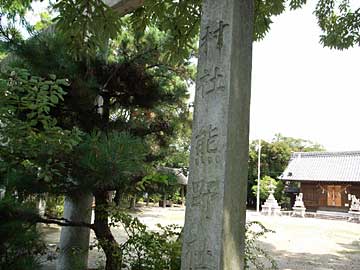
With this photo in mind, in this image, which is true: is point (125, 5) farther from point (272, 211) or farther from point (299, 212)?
point (299, 212)

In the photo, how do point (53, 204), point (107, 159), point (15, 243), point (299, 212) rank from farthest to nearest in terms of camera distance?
point (299, 212) → point (53, 204) → point (15, 243) → point (107, 159)

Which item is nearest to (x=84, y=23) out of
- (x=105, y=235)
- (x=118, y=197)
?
(x=118, y=197)

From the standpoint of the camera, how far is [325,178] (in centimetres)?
2556

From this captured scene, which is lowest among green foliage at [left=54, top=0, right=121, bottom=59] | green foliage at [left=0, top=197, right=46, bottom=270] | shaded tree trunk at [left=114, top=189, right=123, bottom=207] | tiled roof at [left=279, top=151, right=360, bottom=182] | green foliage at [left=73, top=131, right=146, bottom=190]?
green foliage at [left=0, top=197, right=46, bottom=270]

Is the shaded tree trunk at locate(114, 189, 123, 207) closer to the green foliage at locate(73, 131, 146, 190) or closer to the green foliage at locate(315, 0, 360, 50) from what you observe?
the green foliage at locate(73, 131, 146, 190)

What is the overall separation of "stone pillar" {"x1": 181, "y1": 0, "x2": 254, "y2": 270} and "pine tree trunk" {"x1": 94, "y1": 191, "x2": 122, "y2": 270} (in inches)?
49.9

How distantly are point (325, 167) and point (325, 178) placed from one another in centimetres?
205

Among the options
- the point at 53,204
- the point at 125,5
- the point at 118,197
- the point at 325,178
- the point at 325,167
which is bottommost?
the point at 53,204

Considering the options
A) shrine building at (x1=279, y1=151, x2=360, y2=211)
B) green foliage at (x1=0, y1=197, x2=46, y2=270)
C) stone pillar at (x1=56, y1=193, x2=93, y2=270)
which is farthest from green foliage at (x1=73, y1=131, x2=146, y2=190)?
A: shrine building at (x1=279, y1=151, x2=360, y2=211)

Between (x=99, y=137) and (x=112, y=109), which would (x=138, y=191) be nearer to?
(x=99, y=137)

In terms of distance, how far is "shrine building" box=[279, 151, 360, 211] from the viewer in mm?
24448

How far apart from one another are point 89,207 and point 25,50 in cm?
165

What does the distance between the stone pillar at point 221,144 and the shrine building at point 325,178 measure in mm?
24628

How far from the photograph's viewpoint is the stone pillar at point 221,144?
1850 mm
